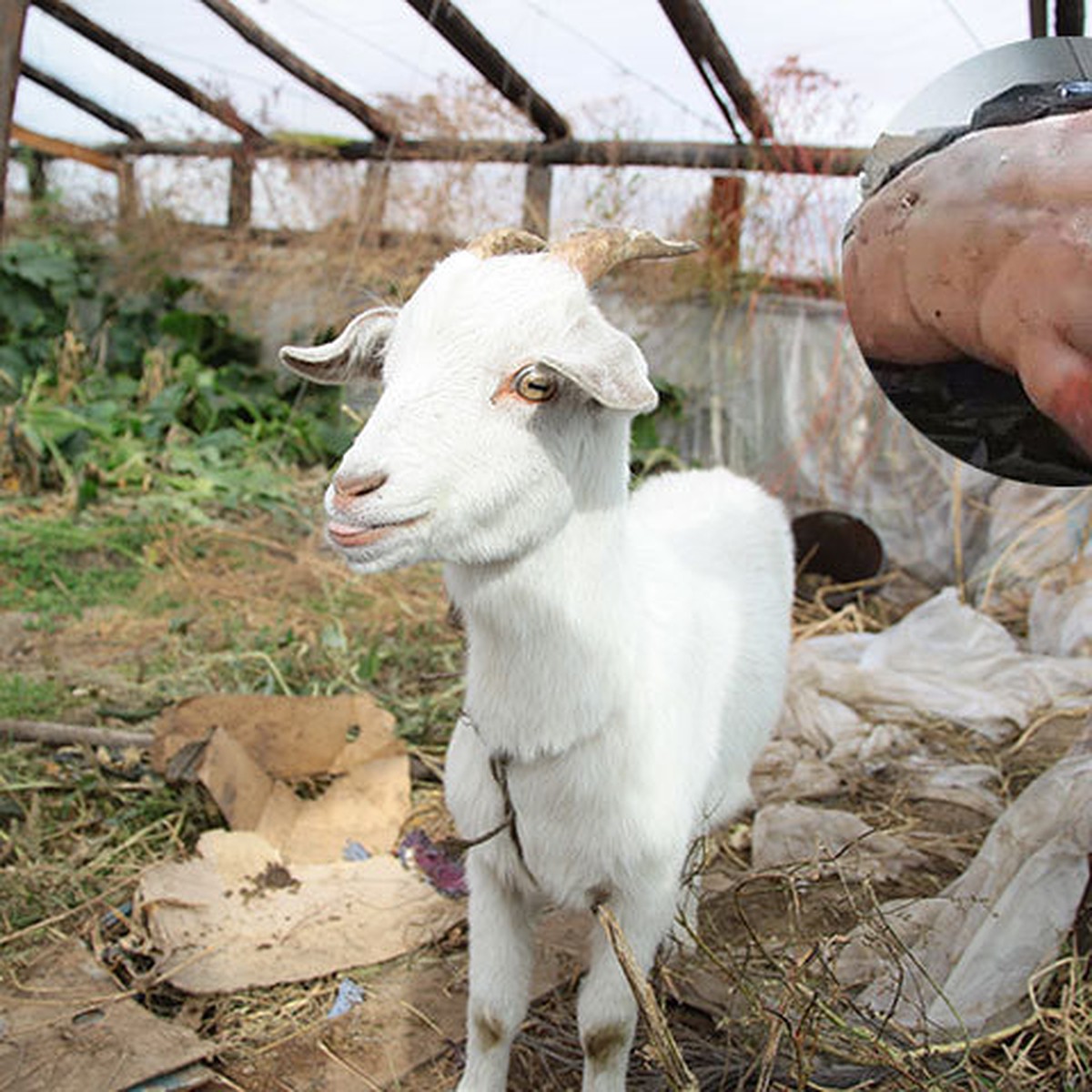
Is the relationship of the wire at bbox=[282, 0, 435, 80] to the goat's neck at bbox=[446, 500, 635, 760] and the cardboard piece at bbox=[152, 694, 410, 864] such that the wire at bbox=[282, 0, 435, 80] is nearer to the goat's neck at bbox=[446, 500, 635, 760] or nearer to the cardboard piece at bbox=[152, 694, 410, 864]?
the cardboard piece at bbox=[152, 694, 410, 864]

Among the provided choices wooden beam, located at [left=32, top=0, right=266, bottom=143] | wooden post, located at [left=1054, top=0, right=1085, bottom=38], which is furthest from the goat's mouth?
wooden beam, located at [left=32, top=0, right=266, bottom=143]

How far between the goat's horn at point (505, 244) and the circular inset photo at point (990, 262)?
0.55 meters

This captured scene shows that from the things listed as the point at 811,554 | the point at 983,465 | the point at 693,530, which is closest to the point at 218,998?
the point at 693,530

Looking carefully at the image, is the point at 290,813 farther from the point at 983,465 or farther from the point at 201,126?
the point at 201,126

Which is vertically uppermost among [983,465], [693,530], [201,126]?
[201,126]

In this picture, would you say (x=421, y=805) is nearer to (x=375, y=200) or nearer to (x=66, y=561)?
(x=66, y=561)

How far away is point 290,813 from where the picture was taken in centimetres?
313

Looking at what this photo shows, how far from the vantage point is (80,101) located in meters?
9.49

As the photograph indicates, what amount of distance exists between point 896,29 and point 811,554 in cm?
273

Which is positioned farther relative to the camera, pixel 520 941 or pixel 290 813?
pixel 290 813

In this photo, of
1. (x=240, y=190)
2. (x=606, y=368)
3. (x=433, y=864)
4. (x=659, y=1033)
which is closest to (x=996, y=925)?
(x=659, y=1033)

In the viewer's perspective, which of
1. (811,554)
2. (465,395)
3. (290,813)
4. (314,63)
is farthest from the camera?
(314,63)

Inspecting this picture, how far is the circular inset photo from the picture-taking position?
1366 mm

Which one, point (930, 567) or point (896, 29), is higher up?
point (896, 29)
